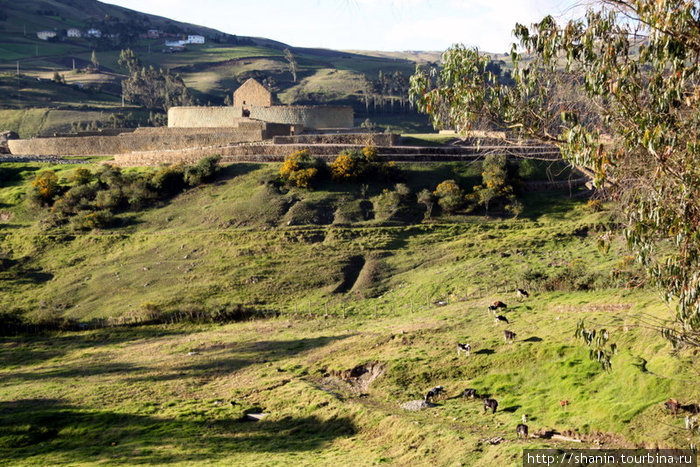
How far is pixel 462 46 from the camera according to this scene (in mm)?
16375

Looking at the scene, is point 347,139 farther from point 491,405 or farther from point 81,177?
point 491,405

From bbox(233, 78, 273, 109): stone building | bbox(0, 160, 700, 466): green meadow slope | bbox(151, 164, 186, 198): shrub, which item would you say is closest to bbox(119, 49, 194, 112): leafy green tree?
bbox(233, 78, 273, 109): stone building

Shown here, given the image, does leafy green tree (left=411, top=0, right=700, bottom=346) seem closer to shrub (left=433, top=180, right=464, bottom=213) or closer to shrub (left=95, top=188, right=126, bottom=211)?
shrub (left=433, top=180, right=464, bottom=213)

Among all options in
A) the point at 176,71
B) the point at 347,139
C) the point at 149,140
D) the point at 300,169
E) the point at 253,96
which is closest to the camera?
the point at 300,169

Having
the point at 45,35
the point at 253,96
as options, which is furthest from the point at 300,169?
the point at 45,35

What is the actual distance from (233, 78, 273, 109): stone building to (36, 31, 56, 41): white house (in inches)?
5351

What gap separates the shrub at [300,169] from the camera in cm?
4778

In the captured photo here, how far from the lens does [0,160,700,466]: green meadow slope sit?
18088mm

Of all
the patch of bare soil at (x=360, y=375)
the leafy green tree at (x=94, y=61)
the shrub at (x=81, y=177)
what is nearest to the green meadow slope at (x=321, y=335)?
the patch of bare soil at (x=360, y=375)

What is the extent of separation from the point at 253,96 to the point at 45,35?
460ft

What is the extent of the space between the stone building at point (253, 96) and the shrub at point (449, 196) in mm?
24897

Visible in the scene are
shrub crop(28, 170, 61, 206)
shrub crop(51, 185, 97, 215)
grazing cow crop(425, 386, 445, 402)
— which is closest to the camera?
grazing cow crop(425, 386, 445, 402)

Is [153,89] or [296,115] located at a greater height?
[153,89]

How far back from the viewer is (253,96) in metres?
66.9
